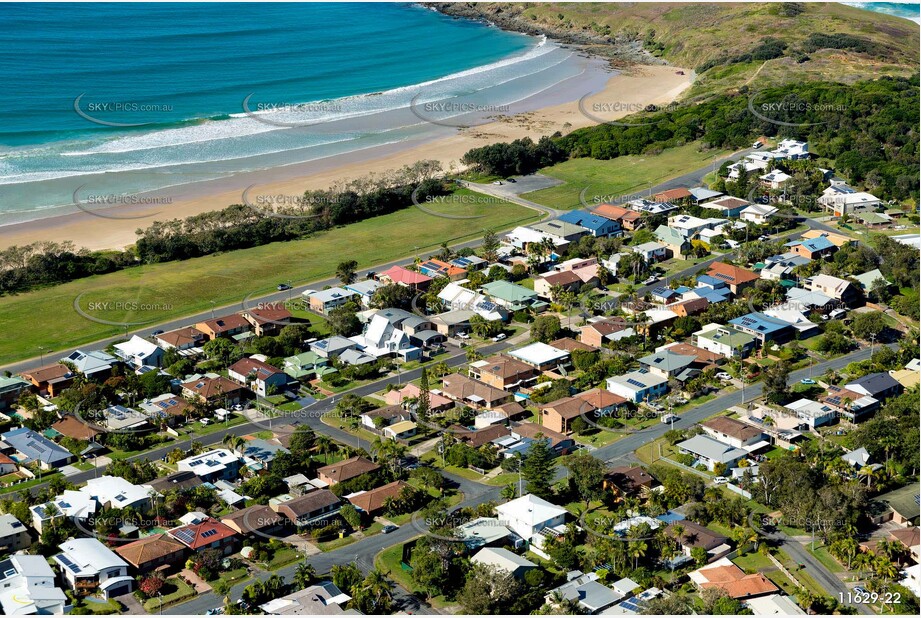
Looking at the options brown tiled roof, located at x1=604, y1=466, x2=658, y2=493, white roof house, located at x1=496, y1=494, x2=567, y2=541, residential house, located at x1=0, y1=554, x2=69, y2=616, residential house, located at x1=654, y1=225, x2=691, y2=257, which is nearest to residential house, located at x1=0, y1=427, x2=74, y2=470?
residential house, located at x1=0, y1=554, x2=69, y2=616

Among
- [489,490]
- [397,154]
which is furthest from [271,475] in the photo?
[397,154]

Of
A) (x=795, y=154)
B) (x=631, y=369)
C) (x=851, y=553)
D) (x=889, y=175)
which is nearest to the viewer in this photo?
(x=851, y=553)

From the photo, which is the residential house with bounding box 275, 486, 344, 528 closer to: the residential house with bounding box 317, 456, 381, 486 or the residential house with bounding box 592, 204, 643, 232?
the residential house with bounding box 317, 456, 381, 486

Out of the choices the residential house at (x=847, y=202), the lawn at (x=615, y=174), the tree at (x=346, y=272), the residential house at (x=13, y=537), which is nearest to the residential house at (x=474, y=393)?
the tree at (x=346, y=272)

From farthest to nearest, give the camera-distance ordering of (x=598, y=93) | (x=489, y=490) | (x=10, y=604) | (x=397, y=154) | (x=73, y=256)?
(x=598, y=93), (x=397, y=154), (x=73, y=256), (x=489, y=490), (x=10, y=604)

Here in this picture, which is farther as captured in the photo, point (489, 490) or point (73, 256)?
point (73, 256)

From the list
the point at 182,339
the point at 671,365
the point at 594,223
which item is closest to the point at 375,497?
the point at 671,365

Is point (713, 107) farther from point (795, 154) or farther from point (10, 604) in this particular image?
point (10, 604)

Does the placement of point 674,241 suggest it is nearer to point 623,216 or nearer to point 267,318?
point 623,216
